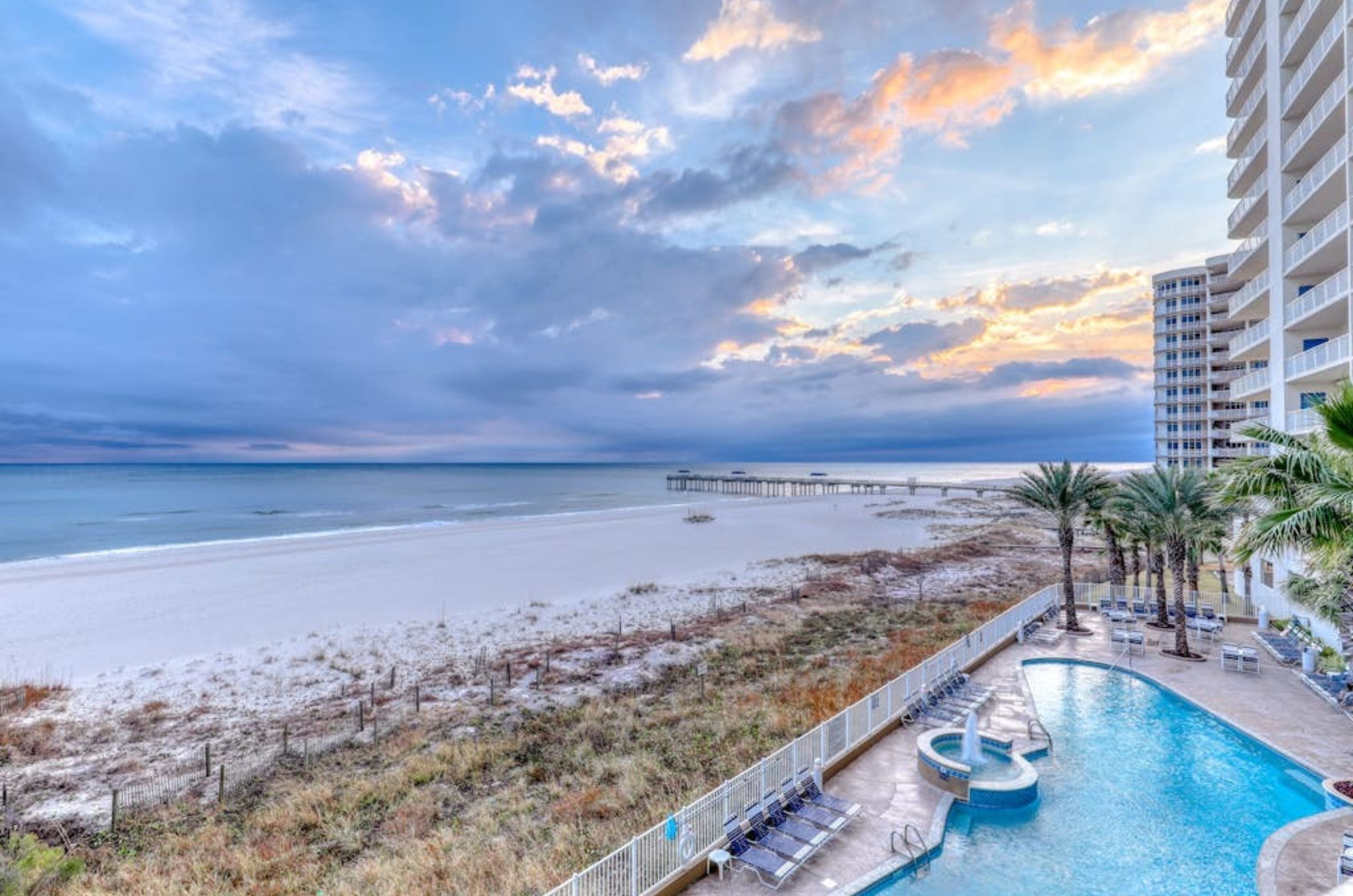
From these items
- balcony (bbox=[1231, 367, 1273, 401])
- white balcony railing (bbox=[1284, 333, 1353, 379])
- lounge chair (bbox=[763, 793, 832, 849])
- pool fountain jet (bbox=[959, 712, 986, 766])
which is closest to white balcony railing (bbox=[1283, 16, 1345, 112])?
white balcony railing (bbox=[1284, 333, 1353, 379])

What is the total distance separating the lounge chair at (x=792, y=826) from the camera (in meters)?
9.24

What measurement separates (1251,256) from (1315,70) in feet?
29.0

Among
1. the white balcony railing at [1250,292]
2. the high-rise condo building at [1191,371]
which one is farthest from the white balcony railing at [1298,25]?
the high-rise condo building at [1191,371]

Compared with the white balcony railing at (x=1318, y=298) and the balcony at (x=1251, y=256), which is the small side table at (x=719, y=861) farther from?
the balcony at (x=1251, y=256)

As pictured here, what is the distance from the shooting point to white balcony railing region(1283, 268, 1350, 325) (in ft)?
62.0

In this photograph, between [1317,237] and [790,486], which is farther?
[790,486]

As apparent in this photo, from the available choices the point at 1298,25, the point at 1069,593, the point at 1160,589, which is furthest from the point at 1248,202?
the point at 1069,593

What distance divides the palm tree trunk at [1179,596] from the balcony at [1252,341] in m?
12.3

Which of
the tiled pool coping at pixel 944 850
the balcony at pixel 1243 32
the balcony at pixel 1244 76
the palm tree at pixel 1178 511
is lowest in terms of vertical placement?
the tiled pool coping at pixel 944 850

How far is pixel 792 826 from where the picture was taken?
31.4 ft

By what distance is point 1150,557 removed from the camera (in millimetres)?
23812

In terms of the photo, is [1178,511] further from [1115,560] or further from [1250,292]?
[1250,292]

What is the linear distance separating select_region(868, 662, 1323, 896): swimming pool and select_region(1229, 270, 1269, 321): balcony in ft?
68.4

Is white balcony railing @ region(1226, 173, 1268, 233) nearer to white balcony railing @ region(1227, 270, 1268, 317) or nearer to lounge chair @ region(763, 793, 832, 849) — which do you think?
white balcony railing @ region(1227, 270, 1268, 317)
